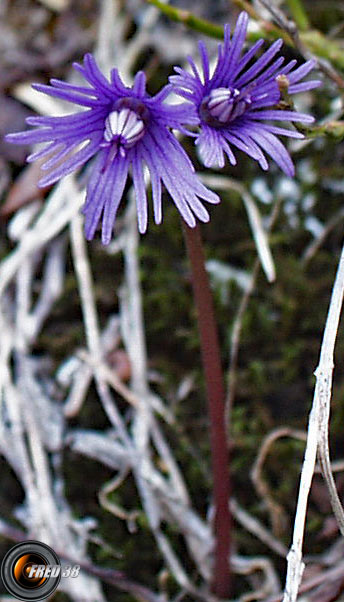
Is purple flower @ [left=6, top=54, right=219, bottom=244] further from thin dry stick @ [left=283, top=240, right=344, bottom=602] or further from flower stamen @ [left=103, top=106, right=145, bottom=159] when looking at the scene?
thin dry stick @ [left=283, top=240, right=344, bottom=602]

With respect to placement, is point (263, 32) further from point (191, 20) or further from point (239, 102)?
point (239, 102)

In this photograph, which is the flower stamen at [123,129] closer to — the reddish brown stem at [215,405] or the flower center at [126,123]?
the flower center at [126,123]

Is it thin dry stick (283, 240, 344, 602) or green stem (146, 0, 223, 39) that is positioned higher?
green stem (146, 0, 223, 39)

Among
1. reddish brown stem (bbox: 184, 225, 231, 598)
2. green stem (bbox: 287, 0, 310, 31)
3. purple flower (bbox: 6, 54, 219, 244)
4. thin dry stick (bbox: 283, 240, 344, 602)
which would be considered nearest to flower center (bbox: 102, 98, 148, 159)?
purple flower (bbox: 6, 54, 219, 244)

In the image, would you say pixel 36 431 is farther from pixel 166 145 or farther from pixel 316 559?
pixel 166 145

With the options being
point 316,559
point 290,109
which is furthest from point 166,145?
point 316,559

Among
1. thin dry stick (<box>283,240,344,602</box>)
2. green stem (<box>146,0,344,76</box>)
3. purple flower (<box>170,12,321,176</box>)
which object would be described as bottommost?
thin dry stick (<box>283,240,344,602</box>)

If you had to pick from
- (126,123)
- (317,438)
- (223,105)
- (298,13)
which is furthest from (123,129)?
(298,13)
